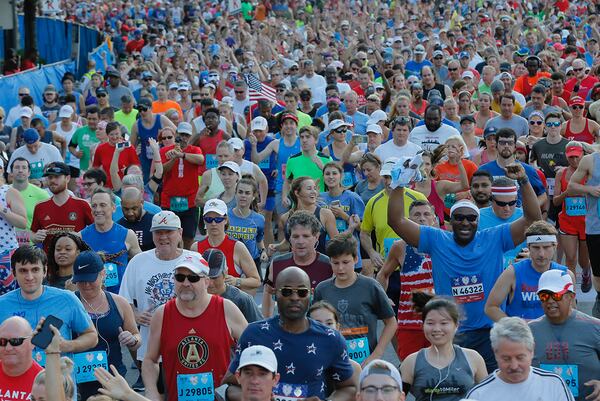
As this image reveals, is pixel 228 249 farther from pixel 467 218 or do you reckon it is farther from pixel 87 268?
pixel 467 218

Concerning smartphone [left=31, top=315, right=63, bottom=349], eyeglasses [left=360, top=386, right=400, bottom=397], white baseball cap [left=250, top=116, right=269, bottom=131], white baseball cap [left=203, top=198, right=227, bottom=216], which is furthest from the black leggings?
smartphone [left=31, top=315, right=63, bottom=349]

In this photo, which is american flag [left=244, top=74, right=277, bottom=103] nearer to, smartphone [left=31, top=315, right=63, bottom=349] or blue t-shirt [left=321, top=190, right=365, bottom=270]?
blue t-shirt [left=321, top=190, right=365, bottom=270]

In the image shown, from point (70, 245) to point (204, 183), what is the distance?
438 centimetres

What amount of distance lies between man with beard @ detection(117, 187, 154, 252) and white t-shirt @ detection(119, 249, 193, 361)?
5.77 ft

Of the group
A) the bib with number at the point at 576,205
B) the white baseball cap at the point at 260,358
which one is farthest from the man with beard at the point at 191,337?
the bib with number at the point at 576,205

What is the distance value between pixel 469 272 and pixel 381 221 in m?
2.15

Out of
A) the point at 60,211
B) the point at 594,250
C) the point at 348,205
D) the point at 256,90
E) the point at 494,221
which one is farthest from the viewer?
the point at 256,90

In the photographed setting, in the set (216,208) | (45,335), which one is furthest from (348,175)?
(45,335)

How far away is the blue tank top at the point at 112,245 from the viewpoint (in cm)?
1075

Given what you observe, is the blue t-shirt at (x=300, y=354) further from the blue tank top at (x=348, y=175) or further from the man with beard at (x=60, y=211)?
the blue tank top at (x=348, y=175)

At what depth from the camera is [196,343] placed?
779cm

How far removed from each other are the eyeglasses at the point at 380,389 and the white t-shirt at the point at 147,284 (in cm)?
333

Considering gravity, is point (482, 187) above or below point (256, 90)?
below

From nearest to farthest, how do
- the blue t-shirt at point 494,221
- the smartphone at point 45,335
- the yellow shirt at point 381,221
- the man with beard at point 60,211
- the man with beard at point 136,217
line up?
the smartphone at point 45,335 < the blue t-shirt at point 494,221 < the yellow shirt at point 381,221 < the man with beard at point 136,217 < the man with beard at point 60,211
